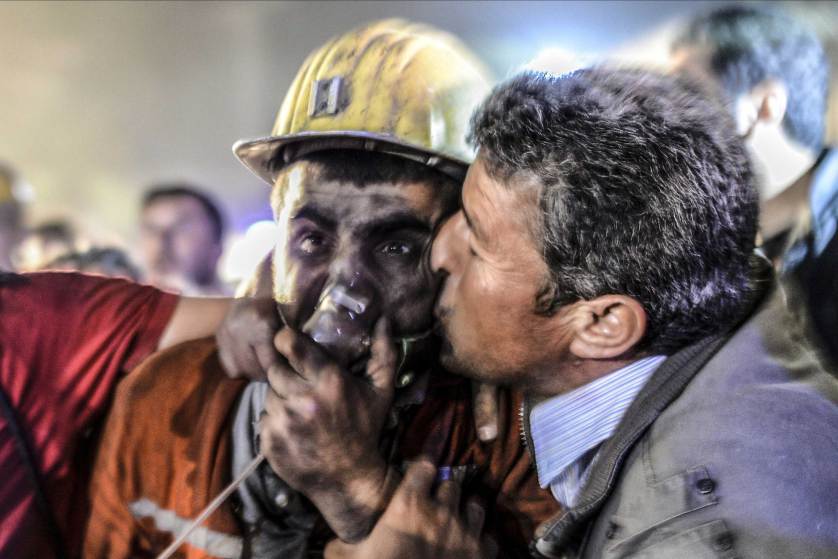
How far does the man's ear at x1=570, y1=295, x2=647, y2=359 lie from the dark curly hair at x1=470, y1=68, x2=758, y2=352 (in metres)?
0.02

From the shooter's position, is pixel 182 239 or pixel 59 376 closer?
pixel 59 376

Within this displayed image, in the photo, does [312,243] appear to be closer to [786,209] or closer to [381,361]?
[381,361]

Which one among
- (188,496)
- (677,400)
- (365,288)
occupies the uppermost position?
(365,288)

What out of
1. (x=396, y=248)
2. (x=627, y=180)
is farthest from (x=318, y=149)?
(x=627, y=180)

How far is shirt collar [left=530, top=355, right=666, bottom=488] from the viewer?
134cm

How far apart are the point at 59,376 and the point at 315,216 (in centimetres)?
51

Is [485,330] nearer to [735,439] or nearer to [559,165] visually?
[559,165]

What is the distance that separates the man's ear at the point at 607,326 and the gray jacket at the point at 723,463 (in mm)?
105

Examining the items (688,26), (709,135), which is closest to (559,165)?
(709,135)

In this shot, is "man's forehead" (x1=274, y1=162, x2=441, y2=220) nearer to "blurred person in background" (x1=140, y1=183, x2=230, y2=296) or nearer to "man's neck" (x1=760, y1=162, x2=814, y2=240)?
"blurred person in background" (x1=140, y1=183, x2=230, y2=296)

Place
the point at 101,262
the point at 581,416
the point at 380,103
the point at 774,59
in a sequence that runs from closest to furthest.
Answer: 1. the point at 380,103
2. the point at 581,416
3. the point at 101,262
4. the point at 774,59

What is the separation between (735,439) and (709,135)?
49 cm

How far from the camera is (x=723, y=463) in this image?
1.16m

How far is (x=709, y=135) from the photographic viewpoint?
1.21 metres
